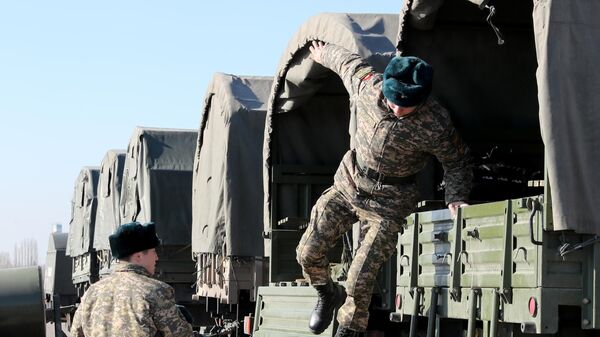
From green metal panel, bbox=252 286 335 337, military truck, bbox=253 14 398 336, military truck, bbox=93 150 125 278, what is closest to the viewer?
Result: green metal panel, bbox=252 286 335 337

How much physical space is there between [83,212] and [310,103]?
1391 centimetres

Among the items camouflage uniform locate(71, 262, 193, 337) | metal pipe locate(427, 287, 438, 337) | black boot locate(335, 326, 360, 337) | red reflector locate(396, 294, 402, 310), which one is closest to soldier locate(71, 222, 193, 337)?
camouflage uniform locate(71, 262, 193, 337)

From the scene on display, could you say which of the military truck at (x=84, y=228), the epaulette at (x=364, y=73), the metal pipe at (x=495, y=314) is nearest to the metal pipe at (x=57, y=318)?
the epaulette at (x=364, y=73)

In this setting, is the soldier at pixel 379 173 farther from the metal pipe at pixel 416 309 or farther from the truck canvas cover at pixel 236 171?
the truck canvas cover at pixel 236 171

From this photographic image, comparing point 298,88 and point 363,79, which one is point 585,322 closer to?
point 363,79

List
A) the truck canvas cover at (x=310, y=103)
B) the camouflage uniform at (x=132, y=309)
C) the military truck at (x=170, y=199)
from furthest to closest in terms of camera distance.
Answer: the military truck at (x=170, y=199)
the truck canvas cover at (x=310, y=103)
the camouflage uniform at (x=132, y=309)

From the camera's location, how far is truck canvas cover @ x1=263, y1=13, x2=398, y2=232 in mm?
10415

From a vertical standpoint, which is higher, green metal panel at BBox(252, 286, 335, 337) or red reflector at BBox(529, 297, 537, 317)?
red reflector at BBox(529, 297, 537, 317)

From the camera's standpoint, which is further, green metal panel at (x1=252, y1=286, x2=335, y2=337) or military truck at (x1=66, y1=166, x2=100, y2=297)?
military truck at (x1=66, y1=166, x2=100, y2=297)

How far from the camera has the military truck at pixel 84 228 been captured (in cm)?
2488

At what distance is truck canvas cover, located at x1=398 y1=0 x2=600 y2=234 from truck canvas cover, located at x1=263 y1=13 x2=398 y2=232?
71 centimetres

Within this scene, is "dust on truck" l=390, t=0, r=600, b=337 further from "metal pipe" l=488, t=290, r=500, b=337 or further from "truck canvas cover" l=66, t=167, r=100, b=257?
"truck canvas cover" l=66, t=167, r=100, b=257

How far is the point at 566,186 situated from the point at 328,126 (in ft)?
20.4

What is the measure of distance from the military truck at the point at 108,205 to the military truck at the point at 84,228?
30.2 inches
